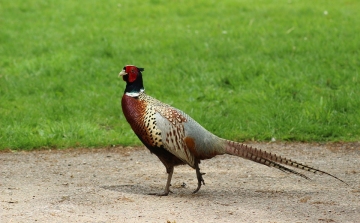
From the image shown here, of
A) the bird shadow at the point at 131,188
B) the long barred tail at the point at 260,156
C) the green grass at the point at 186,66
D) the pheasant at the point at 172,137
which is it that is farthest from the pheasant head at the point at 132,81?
the green grass at the point at 186,66

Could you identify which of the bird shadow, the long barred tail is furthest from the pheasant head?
the long barred tail

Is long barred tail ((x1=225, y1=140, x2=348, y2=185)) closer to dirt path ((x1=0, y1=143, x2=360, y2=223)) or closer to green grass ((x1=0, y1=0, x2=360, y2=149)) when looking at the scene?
dirt path ((x1=0, y1=143, x2=360, y2=223))

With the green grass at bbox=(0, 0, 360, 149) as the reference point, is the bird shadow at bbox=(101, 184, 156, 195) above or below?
below

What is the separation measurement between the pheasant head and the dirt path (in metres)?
0.80

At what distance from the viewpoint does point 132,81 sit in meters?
5.75

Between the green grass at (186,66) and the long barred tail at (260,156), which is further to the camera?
the green grass at (186,66)

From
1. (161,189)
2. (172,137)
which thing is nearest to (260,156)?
(172,137)

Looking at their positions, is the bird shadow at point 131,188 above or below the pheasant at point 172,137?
below

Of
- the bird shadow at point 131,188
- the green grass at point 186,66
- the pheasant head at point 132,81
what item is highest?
the pheasant head at point 132,81

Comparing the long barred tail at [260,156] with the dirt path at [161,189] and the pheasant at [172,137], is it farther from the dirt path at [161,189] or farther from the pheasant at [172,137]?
the dirt path at [161,189]

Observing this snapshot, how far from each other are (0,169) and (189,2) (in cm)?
711

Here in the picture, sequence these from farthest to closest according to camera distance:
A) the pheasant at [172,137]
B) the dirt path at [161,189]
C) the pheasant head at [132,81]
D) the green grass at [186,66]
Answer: the green grass at [186,66] → the pheasant head at [132,81] → the pheasant at [172,137] → the dirt path at [161,189]

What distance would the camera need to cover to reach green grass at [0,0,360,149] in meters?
8.00

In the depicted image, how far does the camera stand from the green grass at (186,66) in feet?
26.2
